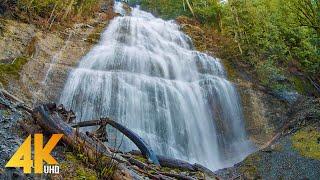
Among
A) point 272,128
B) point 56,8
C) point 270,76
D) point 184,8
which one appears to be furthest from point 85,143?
point 184,8

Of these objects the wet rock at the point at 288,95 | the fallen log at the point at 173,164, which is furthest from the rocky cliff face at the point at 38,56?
the wet rock at the point at 288,95

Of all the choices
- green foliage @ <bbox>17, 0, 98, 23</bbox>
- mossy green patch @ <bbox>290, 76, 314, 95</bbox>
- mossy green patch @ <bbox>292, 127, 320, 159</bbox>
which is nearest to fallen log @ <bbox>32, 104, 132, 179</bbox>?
mossy green patch @ <bbox>292, 127, 320, 159</bbox>

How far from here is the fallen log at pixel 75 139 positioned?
5320 millimetres

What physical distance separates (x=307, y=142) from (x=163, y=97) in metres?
5.07

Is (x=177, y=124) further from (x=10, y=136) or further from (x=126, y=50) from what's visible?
(x=10, y=136)

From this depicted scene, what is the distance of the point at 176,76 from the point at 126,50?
2399mm

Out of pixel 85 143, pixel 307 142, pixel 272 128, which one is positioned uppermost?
pixel 85 143

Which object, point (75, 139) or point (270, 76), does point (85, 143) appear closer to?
point (75, 139)

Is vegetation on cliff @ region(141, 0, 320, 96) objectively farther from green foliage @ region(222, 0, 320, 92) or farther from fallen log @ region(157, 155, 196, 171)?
fallen log @ region(157, 155, 196, 171)

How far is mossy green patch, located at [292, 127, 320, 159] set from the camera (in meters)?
11.4

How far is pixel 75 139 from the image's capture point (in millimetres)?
5816

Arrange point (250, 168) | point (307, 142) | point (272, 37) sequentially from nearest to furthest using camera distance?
point (250, 168) < point (307, 142) < point (272, 37)

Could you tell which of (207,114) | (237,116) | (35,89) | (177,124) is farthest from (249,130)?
(35,89)

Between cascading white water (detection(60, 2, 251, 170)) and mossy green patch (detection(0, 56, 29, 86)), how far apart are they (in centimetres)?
157
